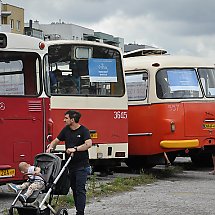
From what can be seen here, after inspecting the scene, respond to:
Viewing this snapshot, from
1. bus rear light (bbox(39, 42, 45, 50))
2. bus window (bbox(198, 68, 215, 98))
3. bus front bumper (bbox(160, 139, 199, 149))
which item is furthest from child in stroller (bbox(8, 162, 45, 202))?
bus window (bbox(198, 68, 215, 98))

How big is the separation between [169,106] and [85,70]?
2314mm

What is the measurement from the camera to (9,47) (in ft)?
38.2

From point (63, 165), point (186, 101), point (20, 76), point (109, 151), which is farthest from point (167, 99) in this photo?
point (63, 165)

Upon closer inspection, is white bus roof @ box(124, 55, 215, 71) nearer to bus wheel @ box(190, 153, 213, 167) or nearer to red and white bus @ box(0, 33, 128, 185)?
red and white bus @ box(0, 33, 128, 185)

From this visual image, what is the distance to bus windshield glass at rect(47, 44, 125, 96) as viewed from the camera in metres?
14.1

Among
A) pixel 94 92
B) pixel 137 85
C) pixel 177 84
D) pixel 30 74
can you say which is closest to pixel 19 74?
pixel 30 74

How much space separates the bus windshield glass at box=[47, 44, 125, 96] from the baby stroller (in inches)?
188

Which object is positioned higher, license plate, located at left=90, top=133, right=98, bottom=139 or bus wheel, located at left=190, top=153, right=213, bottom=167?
license plate, located at left=90, top=133, right=98, bottom=139

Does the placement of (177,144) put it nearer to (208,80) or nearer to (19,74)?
(208,80)

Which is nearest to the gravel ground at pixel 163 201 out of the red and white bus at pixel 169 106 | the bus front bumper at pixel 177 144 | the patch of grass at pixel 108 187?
the patch of grass at pixel 108 187

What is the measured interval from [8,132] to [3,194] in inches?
71.4

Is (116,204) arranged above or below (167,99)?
below

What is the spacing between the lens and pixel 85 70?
14594 mm

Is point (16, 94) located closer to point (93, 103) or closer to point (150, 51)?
point (93, 103)
